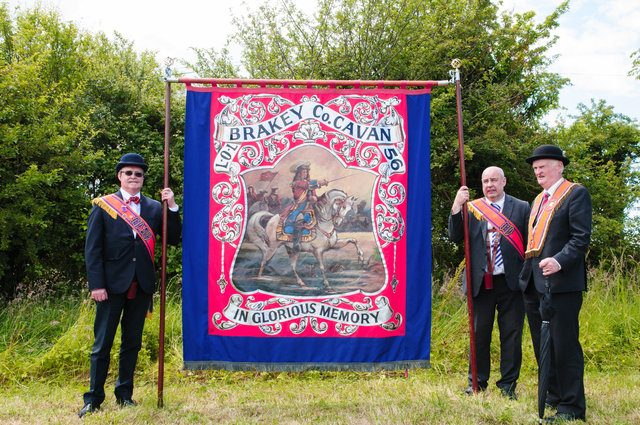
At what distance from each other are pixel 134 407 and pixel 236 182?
1.88m

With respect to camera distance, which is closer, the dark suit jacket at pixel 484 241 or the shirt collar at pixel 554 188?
the shirt collar at pixel 554 188

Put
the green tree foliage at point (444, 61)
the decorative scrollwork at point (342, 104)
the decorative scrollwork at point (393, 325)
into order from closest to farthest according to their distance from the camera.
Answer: the decorative scrollwork at point (393, 325), the decorative scrollwork at point (342, 104), the green tree foliage at point (444, 61)

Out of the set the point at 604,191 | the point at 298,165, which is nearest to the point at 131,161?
the point at 298,165

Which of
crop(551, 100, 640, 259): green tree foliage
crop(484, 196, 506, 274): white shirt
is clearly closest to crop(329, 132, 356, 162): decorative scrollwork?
crop(484, 196, 506, 274): white shirt

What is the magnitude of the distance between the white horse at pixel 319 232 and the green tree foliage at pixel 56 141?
361 centimetres

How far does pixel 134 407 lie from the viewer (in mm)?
3775

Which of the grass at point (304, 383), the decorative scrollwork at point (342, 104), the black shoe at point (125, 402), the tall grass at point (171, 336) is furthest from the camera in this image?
the tall grass at point (171, 336)

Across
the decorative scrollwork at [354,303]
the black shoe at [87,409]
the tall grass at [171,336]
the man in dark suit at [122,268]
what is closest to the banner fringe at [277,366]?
the decorative scrollwork at [354,303]

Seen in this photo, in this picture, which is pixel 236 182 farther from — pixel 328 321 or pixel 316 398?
pixel 316 398

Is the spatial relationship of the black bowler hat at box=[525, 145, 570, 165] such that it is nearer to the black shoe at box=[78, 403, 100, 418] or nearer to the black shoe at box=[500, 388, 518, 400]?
the black shoe at box=[500, 388, 518, 400]

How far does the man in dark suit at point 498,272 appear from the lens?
13.1ft

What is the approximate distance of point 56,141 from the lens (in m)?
6.45

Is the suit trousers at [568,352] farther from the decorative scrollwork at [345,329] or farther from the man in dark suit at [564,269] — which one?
the decorative scrollwork at [345,329]

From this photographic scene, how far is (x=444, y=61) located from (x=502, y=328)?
6173 mm
